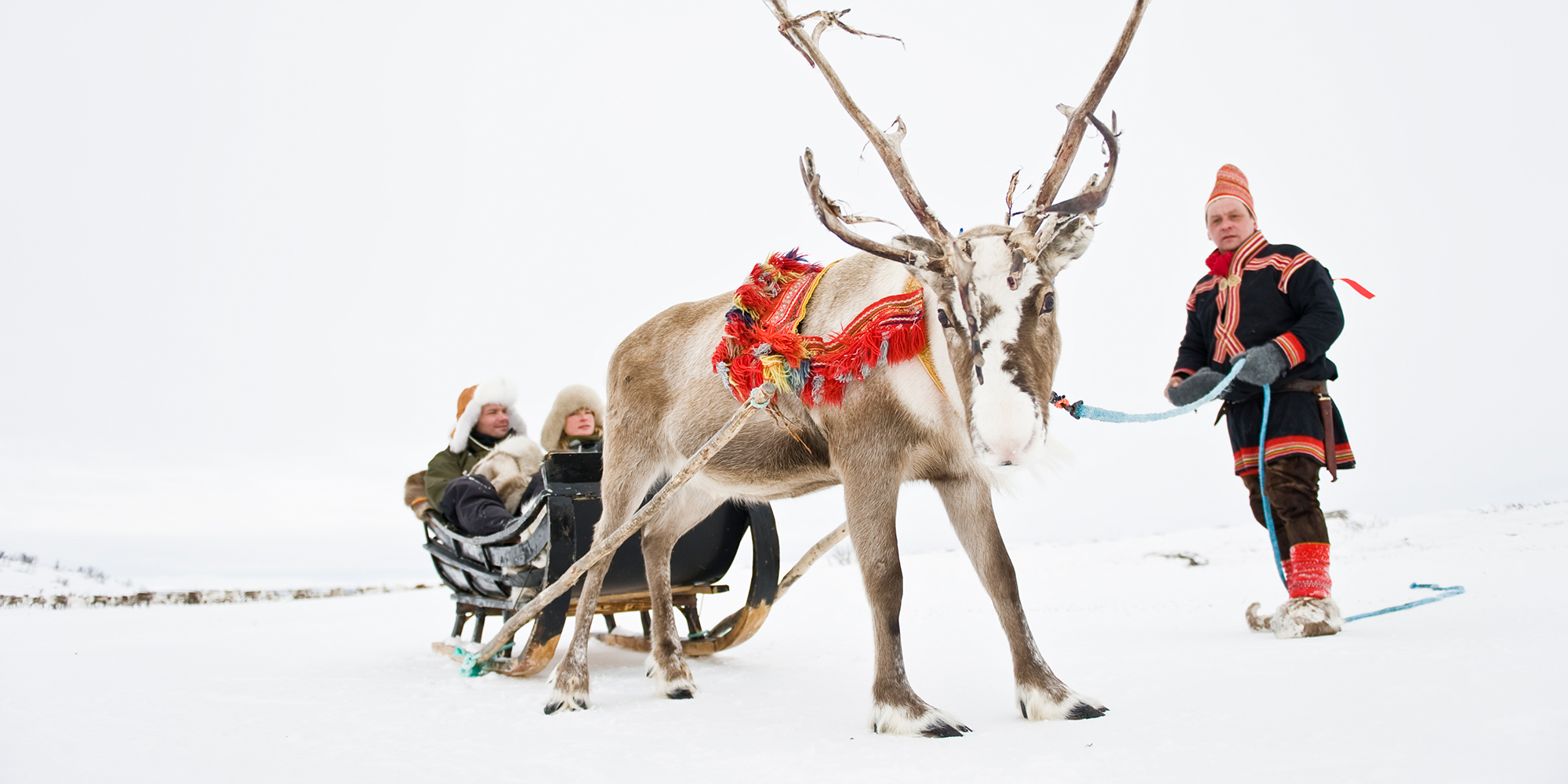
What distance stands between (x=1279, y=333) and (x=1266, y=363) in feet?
0.93

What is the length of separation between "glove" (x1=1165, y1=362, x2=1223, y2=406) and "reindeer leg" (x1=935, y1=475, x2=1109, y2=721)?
1.07 meters

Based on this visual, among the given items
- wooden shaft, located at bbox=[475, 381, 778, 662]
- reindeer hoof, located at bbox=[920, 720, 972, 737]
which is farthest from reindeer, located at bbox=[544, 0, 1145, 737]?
wooden shaft, located at bbox=[475, 381, 778, 662]

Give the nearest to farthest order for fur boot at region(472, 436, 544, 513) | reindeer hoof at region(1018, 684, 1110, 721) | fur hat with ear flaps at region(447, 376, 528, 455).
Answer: reindeer hoof at region(1018, 684, 1110, 721), fur boot at region(472, 436, 544, 513), fur hat with ear flaps at region(447, 376, 528, 455)

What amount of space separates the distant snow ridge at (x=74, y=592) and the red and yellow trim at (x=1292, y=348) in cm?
894

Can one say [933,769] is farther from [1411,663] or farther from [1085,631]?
[1085,631]

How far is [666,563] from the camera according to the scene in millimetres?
4371

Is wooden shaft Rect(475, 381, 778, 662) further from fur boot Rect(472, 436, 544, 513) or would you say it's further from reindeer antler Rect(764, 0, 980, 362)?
fur boot Rect(472, 436, 544, 513)

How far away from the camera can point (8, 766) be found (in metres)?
2.59

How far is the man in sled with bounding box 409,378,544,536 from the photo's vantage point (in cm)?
489

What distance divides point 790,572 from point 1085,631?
4.97 feet

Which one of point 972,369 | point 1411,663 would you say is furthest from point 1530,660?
point 972,369

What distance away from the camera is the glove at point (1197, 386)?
3.59 meters

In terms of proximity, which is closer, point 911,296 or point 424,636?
point 911,296

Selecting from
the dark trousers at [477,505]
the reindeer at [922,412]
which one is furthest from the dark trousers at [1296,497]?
the dark trousers at [477,505]
